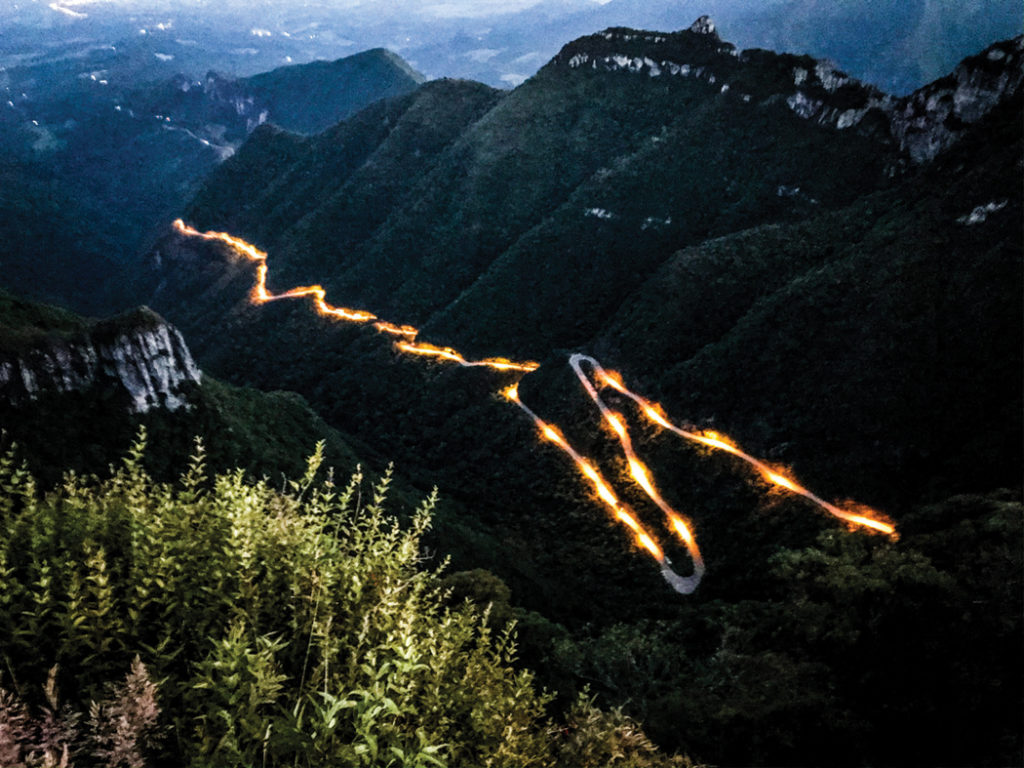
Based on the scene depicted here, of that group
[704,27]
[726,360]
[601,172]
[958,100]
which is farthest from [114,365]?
[704,27]

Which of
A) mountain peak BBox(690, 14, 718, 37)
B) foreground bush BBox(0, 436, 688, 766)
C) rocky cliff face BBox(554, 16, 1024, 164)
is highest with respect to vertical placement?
mountain peak BBox(690, 14, 718, 37)

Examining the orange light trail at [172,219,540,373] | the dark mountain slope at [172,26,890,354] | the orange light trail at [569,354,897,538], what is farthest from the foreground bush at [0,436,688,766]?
the dark mountain slope at [172,26,890,354]

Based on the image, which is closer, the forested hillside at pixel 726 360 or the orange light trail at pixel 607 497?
the forested hillside at pixel 726 360

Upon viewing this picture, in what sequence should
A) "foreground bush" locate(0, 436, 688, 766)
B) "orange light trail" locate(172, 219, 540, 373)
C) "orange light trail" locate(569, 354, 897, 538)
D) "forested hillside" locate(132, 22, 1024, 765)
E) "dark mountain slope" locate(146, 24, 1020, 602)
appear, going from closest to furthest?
1. "foreground bush" locate(0, 436, 688, 766)
2. "forested hillside" locate(132, 22, 1024, 765)
3. "orange light trail" locate(569, 354, 897, 538)
4. "dark mountain slope" locate(146, 24, 1020, 602)
5. "orange light trail" locate(172, 219, 540, 373)

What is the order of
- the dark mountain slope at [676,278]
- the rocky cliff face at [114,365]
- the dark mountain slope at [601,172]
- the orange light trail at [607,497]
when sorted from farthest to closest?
the dark mountain slope at [601,172], the orange light trail at [607,497], the dark mountain slope at [676,278], the rocky cliff face at [114,365]

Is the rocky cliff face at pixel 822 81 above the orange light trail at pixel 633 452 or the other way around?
above

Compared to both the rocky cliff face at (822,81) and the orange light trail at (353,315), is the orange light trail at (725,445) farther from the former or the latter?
the rocky cliff face at (822,81)

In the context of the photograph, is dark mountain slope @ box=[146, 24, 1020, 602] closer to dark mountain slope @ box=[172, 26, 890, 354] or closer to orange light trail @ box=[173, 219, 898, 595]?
dark mountain slope @ box=[172, 26, 890, 354]

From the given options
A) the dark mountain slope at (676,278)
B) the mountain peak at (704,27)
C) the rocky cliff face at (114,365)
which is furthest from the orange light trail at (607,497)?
the mountain peak at (704,27)
